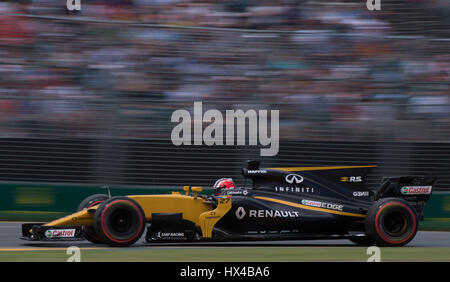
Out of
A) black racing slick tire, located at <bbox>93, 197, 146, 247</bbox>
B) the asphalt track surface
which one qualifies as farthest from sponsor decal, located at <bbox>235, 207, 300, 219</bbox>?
black racing slick tire, located at <bbox>93, 197, 146, 247</bbox>

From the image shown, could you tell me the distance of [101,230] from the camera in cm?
745

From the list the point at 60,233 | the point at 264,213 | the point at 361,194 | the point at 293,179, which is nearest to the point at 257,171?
the point at 293,179

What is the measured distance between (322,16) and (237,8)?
1496 millimetres

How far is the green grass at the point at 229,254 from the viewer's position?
667 centimetres

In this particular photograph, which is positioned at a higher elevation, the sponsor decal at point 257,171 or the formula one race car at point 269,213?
the sponsor decal at point 257,171

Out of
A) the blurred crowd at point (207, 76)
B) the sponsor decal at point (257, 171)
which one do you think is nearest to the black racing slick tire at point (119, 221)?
the sponsor decal at point (257, 171)

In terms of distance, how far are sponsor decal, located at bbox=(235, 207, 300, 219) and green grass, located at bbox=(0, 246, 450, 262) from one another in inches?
14.5

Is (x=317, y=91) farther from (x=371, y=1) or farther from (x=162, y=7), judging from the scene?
(x=162, y=7)

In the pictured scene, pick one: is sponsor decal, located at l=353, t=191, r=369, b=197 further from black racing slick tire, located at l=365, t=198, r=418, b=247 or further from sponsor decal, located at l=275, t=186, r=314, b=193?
sponsor decal, located at l=275, t=186, r=314, b=193

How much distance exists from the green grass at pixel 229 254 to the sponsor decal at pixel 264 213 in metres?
0.37

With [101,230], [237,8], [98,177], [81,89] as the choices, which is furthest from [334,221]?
[237,8]

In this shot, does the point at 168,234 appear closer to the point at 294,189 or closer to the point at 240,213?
the point at 240,213

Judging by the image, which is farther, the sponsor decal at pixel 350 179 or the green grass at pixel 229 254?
the sponsor decal at pixel 350 179

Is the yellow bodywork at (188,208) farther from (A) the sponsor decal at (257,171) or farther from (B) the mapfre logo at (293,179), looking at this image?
A: (B) the mapfre logo at (293,179)
